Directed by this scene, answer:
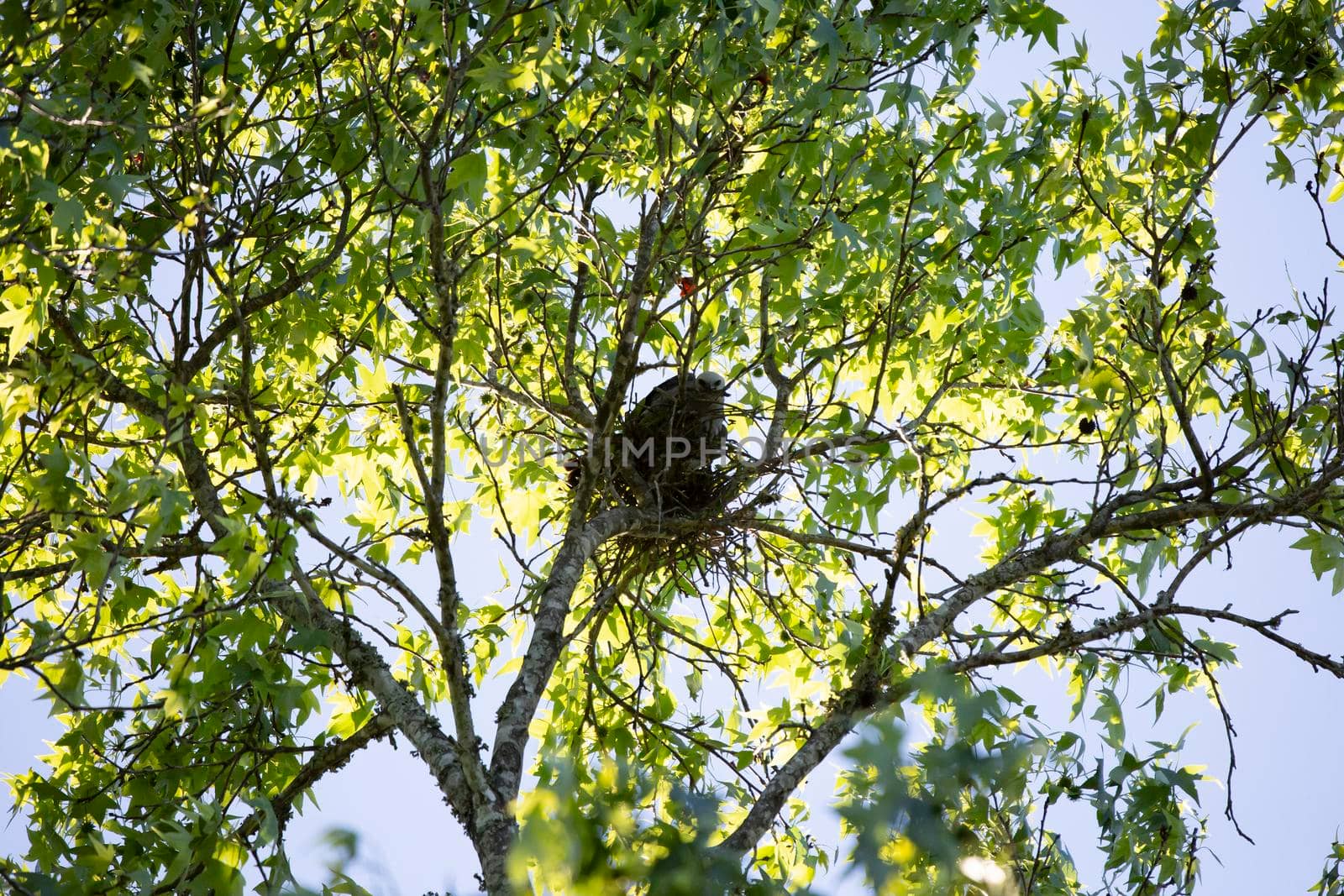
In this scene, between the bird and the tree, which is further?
the bird

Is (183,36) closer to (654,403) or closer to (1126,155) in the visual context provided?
(654,403)

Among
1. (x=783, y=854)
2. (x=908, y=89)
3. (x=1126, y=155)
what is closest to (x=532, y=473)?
(x=783, y=854)

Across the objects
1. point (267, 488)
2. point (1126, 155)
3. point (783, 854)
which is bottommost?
point (783, 854)

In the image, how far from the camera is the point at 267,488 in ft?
8.66

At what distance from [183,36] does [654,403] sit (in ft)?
6.93

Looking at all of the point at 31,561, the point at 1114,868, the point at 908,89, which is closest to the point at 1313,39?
the point at 908,89

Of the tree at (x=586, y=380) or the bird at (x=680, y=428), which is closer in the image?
the tree at (x=586, y=380)

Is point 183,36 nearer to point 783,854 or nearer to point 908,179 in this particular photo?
point 908,179

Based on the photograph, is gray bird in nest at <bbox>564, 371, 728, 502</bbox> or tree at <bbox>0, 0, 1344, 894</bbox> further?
gray bird in nest at <bbox>564, 371, 728, 502</bbox>

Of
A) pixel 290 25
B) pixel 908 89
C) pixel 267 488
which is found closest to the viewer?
pixel 267 488

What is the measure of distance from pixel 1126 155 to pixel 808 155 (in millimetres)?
1266

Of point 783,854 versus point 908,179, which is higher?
point 908,179

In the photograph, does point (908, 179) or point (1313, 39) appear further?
point (908, 179)

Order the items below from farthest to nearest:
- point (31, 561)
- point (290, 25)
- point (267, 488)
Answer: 1. point (31, 561)
2. point (290, 25)
3. point (267, 488)
